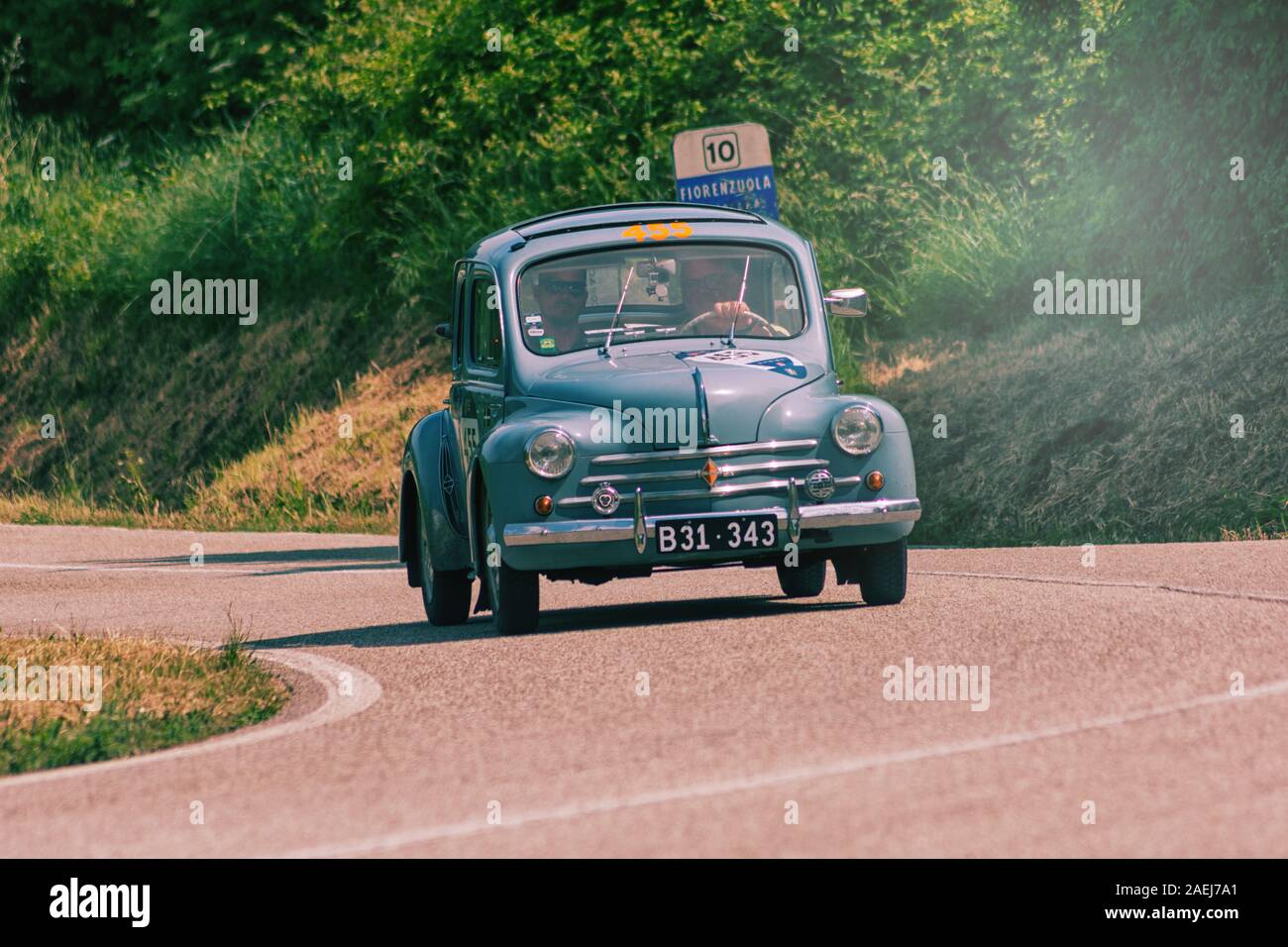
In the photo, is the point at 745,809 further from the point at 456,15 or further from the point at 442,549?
the point at 456,15

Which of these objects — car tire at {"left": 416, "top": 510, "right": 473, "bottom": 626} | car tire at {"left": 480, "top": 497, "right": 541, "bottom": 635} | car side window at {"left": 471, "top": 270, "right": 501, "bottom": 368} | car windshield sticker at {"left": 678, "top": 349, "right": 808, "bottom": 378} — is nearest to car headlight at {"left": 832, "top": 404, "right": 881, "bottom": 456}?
car windshield sticker at {"left": 678, "top": 349, "right": 808, "bottom": 378}

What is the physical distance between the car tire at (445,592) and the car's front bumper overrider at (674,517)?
67.2 inches

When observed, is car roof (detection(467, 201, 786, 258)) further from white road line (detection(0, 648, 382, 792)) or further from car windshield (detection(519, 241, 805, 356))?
white road line (detection(0, 648, 382, 792))

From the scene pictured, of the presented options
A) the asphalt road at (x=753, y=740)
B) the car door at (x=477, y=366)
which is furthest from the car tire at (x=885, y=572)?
the car door at (x=477, y=366)

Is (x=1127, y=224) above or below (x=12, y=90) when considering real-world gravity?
below

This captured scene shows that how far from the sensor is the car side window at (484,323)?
1186cm

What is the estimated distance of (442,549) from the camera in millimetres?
12078

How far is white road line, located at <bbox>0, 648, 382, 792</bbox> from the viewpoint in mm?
7727

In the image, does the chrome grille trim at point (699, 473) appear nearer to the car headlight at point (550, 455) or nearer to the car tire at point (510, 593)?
the car headlight at point (550, 455)

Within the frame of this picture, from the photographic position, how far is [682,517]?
416 inches

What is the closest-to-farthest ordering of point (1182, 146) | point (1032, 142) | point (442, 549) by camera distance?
point (442, 549), point (1182, 146), point (1032, 142)

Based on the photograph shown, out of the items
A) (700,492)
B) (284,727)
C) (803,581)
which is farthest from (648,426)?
(284,727)

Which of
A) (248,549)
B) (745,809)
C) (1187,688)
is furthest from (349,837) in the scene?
(248,549)

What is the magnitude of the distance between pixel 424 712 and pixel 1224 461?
10.4m
